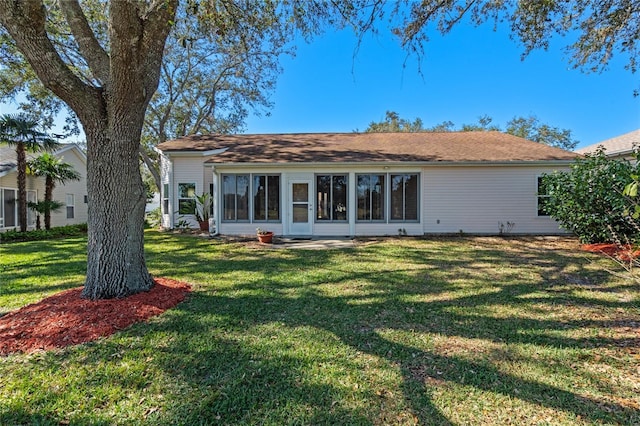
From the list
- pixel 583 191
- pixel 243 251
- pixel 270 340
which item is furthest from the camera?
pixel 243 251

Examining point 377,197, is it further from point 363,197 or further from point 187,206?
point 187,206

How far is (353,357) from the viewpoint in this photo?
10.6ft

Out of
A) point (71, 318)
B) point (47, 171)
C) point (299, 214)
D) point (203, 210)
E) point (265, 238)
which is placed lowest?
point (71, 318)

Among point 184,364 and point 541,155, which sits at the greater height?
point 541,155

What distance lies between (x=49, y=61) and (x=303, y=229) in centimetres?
914

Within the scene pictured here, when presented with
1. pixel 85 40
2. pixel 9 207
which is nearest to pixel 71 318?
pixel 85 40

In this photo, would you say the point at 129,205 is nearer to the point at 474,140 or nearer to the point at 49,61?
the point at 49,61

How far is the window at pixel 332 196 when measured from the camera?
12273 mm

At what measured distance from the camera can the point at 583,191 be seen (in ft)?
28.6

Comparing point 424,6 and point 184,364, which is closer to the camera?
point 184,364

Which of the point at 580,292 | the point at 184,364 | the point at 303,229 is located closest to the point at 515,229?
the point at 580,292

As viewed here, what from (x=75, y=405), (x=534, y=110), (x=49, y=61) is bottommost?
(x=75, y=405)

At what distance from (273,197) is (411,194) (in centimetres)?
552

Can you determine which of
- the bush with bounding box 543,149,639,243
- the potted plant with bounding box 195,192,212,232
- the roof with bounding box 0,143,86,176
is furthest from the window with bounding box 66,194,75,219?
the bush with bounding box 543,149,639,243
